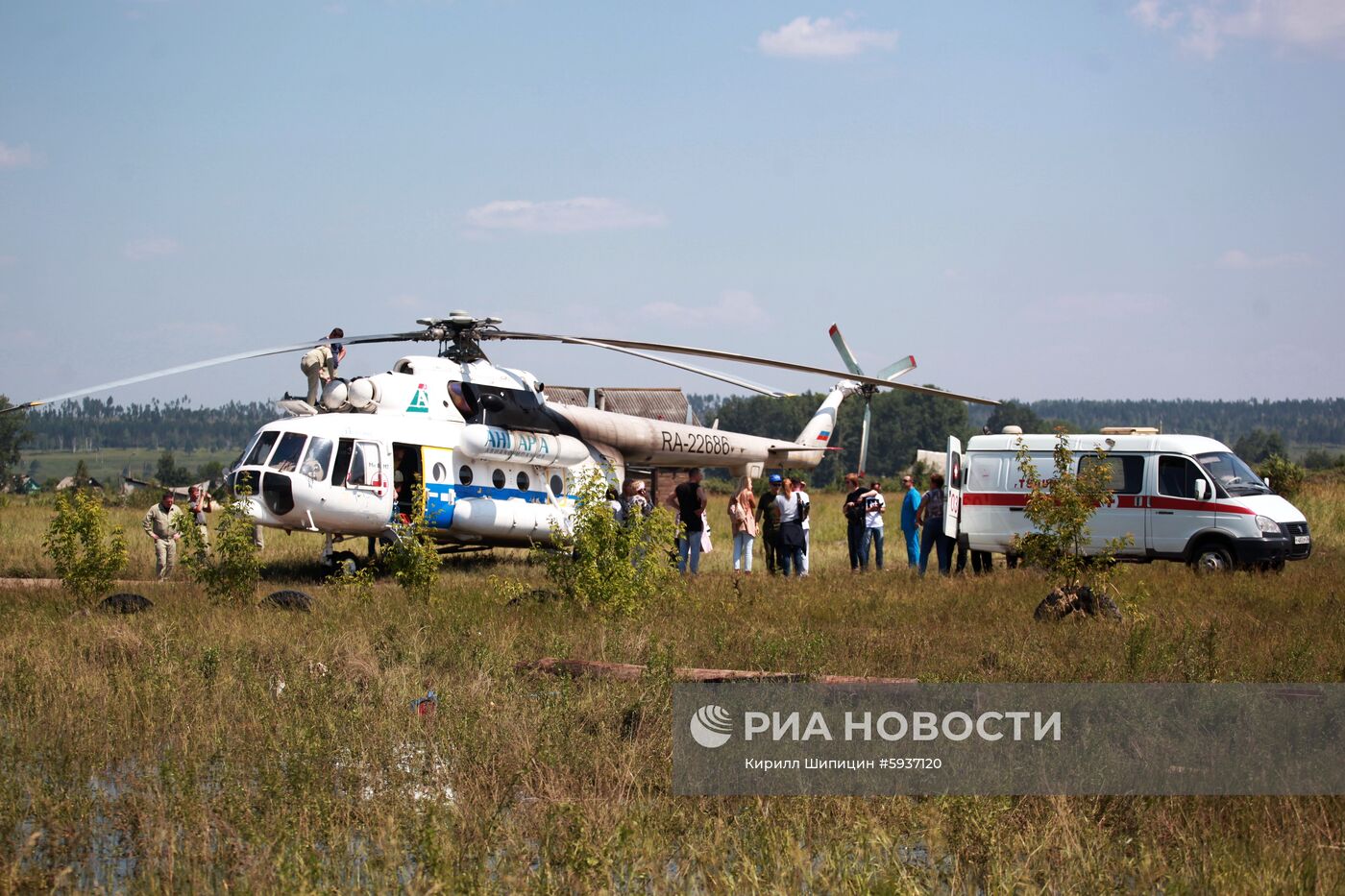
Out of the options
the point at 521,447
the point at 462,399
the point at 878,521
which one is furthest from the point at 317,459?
the point at 878,521

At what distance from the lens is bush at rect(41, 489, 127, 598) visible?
12766mm

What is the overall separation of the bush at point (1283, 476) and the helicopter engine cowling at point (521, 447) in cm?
1771

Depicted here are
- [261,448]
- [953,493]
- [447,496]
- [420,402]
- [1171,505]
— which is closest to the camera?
[261,448]

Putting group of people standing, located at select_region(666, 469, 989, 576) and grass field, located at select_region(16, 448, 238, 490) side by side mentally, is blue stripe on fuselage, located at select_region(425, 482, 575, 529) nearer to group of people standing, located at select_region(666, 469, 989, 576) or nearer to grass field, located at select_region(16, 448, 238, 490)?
group of people standing, located at select_region(666, 469, 989, 576)

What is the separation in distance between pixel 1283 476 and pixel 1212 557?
14995 mm

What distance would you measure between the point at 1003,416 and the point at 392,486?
16840cm

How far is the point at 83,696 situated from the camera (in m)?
8.08

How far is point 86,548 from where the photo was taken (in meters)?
13.0

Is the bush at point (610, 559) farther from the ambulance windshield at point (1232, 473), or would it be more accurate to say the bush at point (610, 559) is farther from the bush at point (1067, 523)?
the ambulance windshield at point (1232, 473)

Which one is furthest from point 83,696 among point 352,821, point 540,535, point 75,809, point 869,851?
point 540,535

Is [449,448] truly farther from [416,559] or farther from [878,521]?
[878,521]

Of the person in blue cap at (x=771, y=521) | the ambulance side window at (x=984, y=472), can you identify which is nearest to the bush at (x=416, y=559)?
the person in blue cap at (x=771, y=521)

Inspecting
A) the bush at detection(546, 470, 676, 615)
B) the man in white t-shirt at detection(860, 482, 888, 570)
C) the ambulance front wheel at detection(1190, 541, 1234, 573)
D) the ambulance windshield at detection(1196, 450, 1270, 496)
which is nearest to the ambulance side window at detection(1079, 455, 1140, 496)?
the ambulance windshield at detection(1196, 450, 1270, 496)

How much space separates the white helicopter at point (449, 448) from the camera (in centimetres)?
1523
